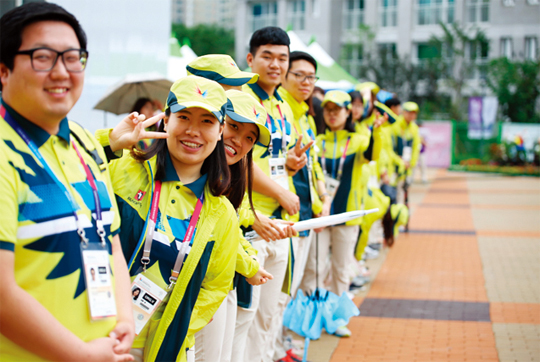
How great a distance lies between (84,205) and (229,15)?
165 m

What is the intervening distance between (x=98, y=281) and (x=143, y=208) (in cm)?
62

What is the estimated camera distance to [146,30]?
7043mm

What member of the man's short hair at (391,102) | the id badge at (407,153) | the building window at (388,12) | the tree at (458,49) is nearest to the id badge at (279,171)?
the man's short hair at (391,102)

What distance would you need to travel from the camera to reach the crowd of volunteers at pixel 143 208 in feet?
5.22

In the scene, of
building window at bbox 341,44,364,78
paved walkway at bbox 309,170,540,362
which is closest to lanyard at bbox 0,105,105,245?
paved walkway at bbox 309,170,540,362

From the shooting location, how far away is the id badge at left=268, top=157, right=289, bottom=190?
3.90m

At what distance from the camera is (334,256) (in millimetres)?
5629

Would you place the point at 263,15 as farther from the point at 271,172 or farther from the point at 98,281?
the point at 98,281

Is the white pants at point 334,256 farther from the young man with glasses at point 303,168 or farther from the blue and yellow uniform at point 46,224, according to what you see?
the blue and yellow uniform at point 46,224

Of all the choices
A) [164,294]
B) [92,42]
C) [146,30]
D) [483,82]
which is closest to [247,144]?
[164,294]

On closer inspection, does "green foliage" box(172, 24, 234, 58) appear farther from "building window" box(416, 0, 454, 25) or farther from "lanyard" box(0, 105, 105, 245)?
"lanyard" box(0, 105, 105, 245)

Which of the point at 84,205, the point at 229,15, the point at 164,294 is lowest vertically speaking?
the point at 164,294

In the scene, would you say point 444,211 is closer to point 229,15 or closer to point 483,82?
point 483,82

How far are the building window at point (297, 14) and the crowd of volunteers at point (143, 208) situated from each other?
134ft
